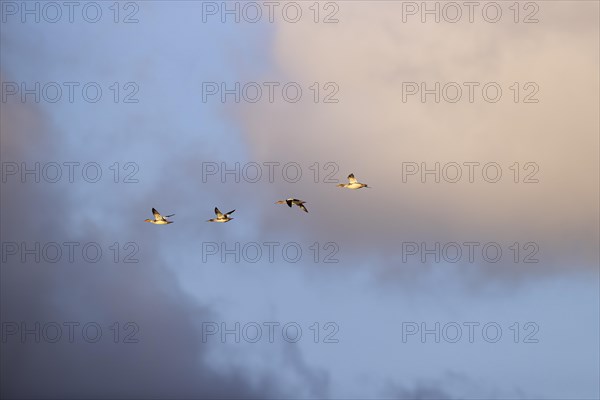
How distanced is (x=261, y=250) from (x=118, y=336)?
3989mm

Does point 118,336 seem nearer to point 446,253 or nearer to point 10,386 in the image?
point 10,386

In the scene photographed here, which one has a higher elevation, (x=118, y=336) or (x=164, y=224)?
(x=164, y=224)

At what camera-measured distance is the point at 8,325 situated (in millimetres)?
29109

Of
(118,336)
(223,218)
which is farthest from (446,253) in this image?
(118,336)

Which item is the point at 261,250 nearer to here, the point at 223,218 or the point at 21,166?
the point at 223,218

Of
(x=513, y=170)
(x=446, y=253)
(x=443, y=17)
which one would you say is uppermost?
(x=443, y=17)

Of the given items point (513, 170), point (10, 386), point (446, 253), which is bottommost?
point (10, 386)

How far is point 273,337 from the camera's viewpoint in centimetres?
2842

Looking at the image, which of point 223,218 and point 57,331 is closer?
point 223,218

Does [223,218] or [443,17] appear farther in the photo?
[443,17]

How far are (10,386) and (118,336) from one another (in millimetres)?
3150

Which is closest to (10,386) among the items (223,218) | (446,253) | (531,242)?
(223,218)

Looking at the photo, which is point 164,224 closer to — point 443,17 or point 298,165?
point 298,165

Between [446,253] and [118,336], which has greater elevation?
[446,253]
